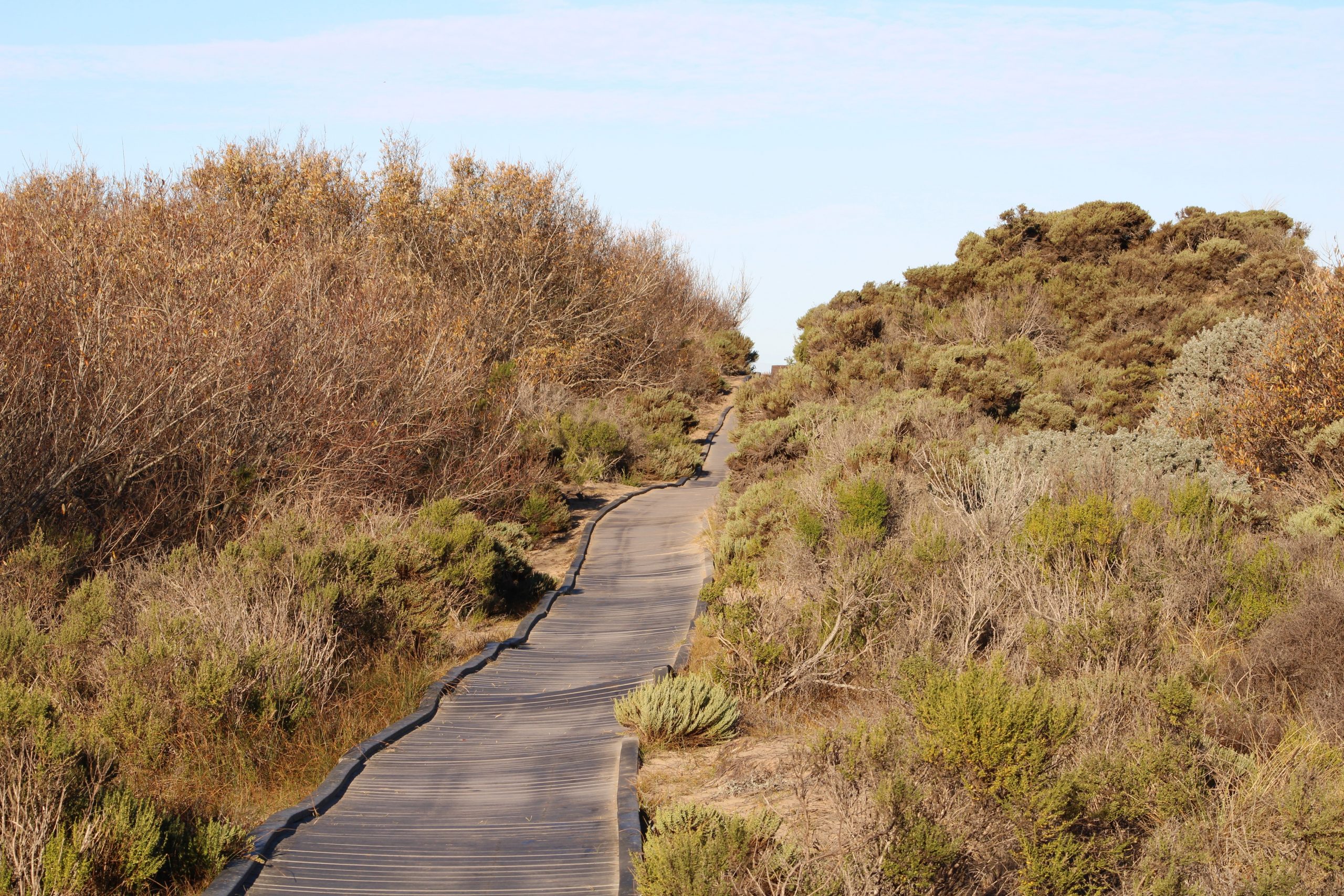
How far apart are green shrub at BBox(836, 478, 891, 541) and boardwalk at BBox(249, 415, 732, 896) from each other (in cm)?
219

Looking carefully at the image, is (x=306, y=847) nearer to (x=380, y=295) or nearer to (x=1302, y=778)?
(x=1302, y=778)

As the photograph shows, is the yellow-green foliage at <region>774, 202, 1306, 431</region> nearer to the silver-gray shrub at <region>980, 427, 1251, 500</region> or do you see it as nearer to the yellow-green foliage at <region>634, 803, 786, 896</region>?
the silver-gray shrub at <region>980, 427, 1251, 500</region>

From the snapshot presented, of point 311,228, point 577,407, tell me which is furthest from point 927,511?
point 311,228

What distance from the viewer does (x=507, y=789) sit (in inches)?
277

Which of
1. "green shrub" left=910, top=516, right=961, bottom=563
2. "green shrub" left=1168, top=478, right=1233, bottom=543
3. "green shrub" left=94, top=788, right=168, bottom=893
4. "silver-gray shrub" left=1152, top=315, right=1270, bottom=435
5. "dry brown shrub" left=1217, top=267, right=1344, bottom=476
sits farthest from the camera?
"silver-gray shrub" left=1152, top=315, right=1270, bottom=435

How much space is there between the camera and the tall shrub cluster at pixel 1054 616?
4715 millimetres

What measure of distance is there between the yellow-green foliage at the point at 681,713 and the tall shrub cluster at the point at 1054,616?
0.34 meters

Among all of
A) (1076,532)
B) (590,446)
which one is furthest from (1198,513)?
(590,446)

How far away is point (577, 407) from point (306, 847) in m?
19.5

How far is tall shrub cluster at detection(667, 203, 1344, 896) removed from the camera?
15.5 feet

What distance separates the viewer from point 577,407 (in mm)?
25312

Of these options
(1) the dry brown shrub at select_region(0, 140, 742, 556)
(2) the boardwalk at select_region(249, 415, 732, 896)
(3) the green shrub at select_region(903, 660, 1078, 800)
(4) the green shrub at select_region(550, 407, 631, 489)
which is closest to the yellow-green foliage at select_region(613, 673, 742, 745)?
(2) the boardwalk at select_region(249, 415, 732, 896)

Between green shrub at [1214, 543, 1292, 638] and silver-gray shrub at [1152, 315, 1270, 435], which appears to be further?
silver-gray shrub at [1152, 315, 1270, 435]

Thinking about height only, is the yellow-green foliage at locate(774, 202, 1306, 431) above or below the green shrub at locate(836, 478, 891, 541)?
above
